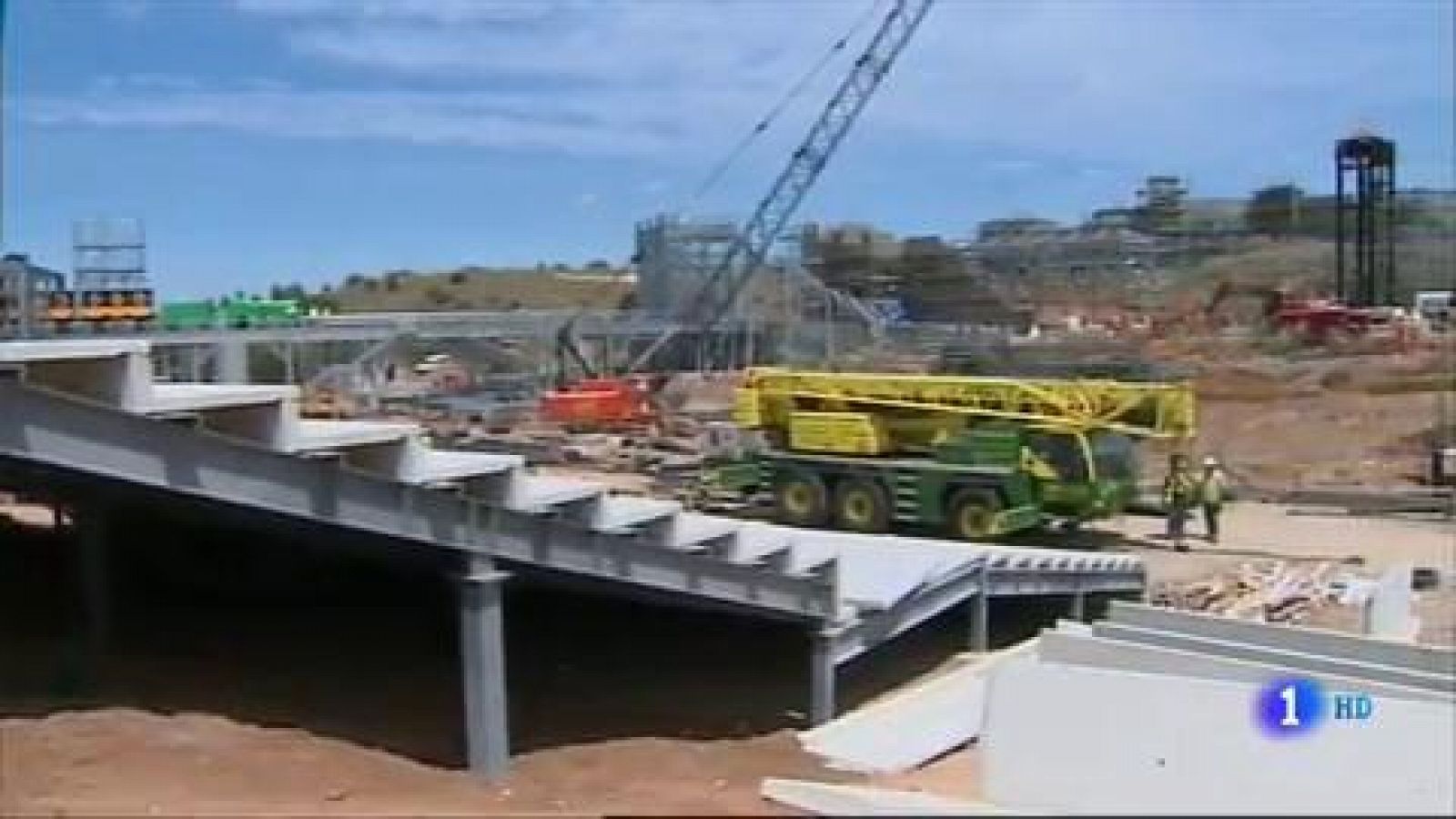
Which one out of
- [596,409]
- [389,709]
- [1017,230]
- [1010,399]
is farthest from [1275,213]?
[389,709]

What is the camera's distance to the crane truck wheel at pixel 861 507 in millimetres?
21219

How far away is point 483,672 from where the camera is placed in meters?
9.67

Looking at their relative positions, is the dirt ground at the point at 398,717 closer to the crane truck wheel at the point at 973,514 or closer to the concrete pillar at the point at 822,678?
the concrete pillar at the point at 822,678

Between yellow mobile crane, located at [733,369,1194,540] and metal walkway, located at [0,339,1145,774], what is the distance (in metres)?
6.87

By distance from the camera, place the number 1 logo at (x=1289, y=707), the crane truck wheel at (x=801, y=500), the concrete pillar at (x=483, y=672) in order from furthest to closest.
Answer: the crane truck wheel at (x=801, y=500) < the concrete pillar at (x=483, y=672) < the number 1 logo at (x=1289, y=707)

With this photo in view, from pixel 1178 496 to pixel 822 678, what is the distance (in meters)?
10.5

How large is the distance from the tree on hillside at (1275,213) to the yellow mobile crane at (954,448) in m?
56.1

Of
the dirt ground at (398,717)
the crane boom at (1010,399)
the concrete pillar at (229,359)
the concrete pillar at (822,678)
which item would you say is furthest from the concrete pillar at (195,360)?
the concrete pillar at (822,678)

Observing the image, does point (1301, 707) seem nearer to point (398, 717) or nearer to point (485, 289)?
point (398, 717)

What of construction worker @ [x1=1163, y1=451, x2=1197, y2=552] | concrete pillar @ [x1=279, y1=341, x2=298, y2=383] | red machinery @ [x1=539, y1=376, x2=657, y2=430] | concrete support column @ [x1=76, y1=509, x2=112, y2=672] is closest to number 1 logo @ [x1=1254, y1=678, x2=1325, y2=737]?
concrete support column @ [x1=76, y1=509, x2=112, y2=672]

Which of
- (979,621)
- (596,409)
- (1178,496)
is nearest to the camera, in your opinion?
(979,621)

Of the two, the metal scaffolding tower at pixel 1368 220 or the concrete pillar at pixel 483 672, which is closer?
the concrete pillar at pixel 483 672

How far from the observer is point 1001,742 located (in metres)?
5.48

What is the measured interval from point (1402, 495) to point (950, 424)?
28.2 feet
